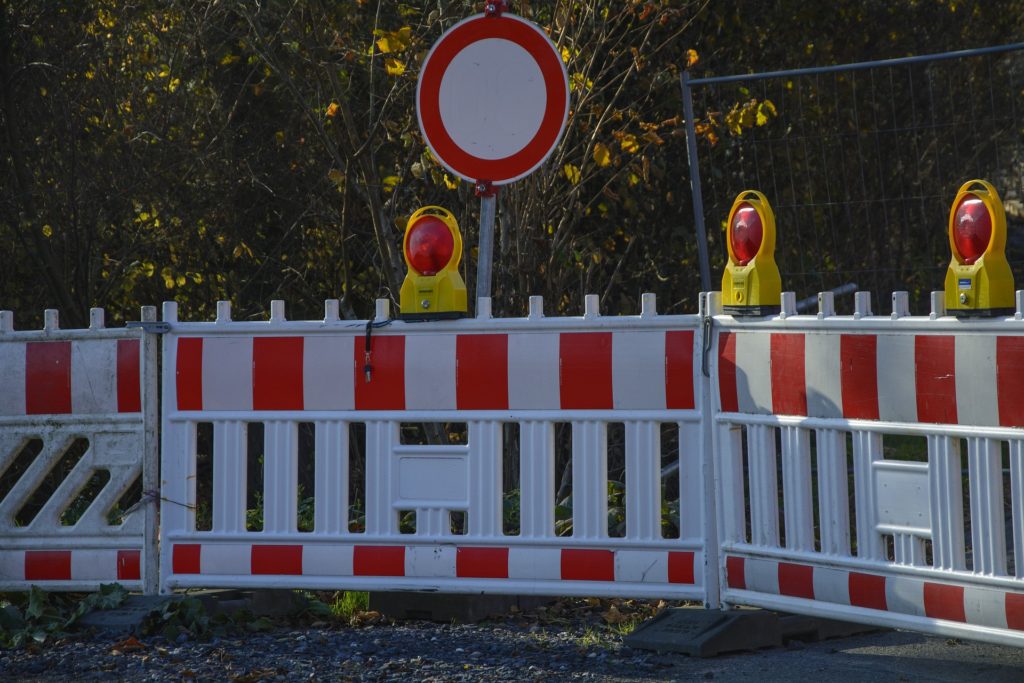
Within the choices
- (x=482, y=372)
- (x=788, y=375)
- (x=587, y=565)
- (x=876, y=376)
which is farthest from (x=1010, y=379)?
(x=482, y=372)

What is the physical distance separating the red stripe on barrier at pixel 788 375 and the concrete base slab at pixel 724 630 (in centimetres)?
82

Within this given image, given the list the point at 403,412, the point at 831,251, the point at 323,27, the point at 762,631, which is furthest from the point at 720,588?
the point at 323,27

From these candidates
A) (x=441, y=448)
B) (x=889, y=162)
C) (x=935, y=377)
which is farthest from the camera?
(x=889, y=162)

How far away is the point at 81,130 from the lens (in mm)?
10094

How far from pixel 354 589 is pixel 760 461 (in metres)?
1.79

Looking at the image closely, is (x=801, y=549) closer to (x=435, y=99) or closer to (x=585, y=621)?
(x=585, y=621)

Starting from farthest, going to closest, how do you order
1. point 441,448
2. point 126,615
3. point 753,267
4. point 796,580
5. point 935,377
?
point 441,448, point 126,615, point 753,267, point 796,580, point 935,377

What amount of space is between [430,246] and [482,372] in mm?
600

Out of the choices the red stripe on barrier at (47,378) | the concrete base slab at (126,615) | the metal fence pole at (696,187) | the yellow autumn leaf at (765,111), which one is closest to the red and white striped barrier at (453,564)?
the concrete base slab at (126,615)

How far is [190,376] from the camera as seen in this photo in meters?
6.27

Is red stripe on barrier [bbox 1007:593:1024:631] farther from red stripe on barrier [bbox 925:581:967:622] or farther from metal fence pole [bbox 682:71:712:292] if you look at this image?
metal fence pole [bbox 682:71:712:292]

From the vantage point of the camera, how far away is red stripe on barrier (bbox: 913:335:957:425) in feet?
16.4

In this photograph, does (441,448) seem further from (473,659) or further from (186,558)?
(186,558)

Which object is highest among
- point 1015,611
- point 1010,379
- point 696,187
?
point 696,187
